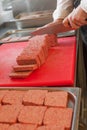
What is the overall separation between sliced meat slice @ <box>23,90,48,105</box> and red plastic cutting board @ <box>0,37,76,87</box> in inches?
4.4

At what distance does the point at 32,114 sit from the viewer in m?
0.78

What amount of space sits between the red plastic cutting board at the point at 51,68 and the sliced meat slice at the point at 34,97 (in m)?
0.11

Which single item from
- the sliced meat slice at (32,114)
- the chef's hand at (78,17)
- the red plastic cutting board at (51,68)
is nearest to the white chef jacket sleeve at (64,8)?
the red plastic cutting board at (51,68)

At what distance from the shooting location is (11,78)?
110cm

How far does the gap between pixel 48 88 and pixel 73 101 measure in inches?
5.6

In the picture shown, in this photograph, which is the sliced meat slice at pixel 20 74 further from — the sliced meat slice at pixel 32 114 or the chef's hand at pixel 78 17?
the chef's hand at pixel 78 17

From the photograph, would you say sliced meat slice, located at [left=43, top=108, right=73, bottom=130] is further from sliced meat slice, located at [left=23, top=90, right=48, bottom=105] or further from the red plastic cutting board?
the red plastic cutting board

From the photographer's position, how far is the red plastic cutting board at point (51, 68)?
102 centimetres

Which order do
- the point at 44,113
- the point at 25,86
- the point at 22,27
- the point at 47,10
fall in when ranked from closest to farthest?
1. the point at 44,113
2. the point at 25,86
3. the point at 22,27
4. the point at 47,10

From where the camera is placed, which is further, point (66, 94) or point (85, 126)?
point (85, 126)

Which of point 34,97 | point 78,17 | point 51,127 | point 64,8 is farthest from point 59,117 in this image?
point 64,8

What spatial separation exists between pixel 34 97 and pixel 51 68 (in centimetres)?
31

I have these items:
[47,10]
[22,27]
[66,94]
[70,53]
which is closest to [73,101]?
[66,94]

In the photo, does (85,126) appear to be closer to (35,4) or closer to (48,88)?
(48,88)
